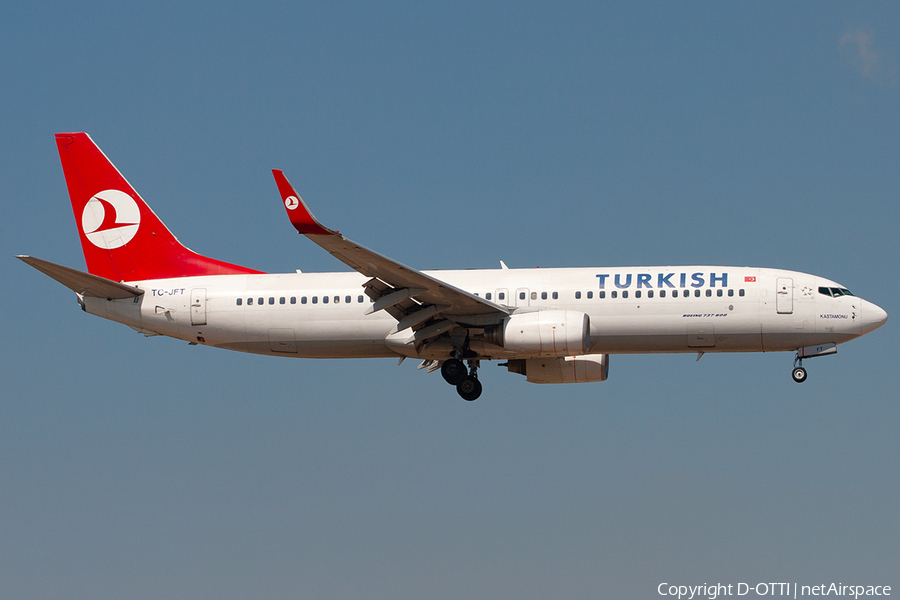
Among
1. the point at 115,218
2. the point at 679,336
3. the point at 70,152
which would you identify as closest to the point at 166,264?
the point at 115,218

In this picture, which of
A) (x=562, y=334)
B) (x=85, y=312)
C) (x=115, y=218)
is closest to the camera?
(x=562, y=334)

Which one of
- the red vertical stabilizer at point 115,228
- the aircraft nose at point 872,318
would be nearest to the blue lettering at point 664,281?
the aircraft nose at point 872,318

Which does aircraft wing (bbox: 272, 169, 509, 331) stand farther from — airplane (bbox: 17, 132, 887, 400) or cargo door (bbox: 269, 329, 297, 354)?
cargo door (bbox: 269, 329, 297, 354)

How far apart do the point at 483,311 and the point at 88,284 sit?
43.8 feet

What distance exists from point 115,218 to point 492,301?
14.8 meters

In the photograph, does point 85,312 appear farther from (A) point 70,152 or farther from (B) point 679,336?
(B) point 679,336

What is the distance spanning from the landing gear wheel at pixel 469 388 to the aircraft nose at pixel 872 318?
12.3 meters

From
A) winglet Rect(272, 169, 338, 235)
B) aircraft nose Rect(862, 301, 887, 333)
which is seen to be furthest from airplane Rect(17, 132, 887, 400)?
winglet Rect(272, 169, 338, 235)

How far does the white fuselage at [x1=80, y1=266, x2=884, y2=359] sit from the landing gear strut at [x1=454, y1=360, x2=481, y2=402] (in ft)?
3.15

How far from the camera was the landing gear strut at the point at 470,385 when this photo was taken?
3712cm

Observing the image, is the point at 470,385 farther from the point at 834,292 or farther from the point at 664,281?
the point at 834,292

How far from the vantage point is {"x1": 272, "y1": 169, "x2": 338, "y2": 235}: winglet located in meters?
29.7

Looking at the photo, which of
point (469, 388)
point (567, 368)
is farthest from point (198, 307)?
point (567, 368)

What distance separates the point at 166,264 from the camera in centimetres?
4019
